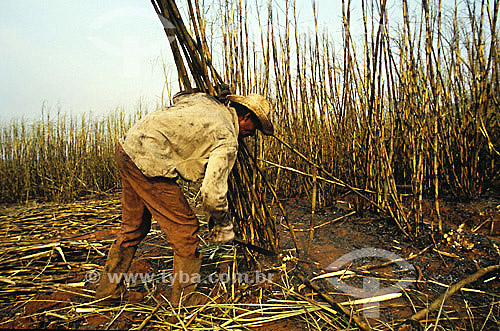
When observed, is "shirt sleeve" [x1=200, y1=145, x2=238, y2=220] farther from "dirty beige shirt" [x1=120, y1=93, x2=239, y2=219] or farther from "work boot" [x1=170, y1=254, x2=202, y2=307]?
"work boot" [x1=170, y1=254, x2=202, y2=307]

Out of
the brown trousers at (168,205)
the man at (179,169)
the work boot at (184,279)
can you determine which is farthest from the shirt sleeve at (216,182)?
the work boot at (184,279)

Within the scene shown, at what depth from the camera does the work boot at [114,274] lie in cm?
158

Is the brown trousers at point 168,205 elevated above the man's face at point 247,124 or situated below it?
below

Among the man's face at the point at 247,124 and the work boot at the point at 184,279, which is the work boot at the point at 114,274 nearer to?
the work boot at the point at 184,279

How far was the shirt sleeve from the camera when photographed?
1.28 meters

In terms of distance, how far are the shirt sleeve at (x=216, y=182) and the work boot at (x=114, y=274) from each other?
66 centimetres

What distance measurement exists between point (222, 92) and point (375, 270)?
4.71 ft

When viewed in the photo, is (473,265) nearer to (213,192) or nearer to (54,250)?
(213,192)

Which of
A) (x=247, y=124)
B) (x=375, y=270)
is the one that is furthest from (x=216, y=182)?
(x=375, y=270)

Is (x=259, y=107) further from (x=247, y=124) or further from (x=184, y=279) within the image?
(x=184, y=279)

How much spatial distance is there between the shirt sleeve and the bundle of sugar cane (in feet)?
1.21

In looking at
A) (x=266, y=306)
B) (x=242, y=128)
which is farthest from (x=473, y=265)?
(x=242, y=128)

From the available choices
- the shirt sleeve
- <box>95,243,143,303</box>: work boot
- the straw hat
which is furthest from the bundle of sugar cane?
<box>95,243,143,303</box>: work boot

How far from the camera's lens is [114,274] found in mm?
1583
